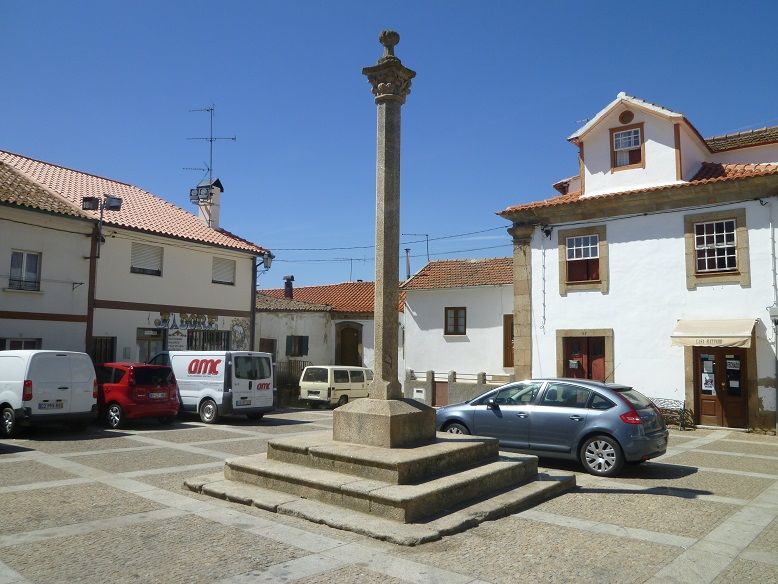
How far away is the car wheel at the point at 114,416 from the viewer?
15.1 m

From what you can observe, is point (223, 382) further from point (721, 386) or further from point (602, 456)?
point (721, 386)

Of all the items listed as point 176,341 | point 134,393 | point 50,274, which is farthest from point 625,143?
point 50,274

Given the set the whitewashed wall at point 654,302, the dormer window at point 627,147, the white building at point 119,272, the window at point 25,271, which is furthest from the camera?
the dormer window at point 627,147

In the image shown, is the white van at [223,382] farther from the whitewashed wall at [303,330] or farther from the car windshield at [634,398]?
the whitewashed wall at [303,330]

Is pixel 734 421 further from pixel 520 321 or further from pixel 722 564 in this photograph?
pixel 722 564

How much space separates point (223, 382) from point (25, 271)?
6325mm

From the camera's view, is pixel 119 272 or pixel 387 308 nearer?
pixel 387 308

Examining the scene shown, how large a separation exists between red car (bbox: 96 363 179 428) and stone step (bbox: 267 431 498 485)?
7893mm

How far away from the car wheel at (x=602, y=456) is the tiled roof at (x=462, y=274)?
15.8 m

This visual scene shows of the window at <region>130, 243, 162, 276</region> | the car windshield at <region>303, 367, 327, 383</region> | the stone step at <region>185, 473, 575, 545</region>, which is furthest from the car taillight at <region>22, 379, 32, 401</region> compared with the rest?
the car windshield at <region>303, 367, 327, 383</region>

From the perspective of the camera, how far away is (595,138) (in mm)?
19422

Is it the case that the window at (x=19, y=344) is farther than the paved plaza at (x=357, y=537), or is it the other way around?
the window at (x=19, y=344)

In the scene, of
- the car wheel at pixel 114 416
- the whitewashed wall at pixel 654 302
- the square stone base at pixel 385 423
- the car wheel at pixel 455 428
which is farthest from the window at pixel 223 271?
the square stone base at pixel 385 423

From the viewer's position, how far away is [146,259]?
67.0 feet
